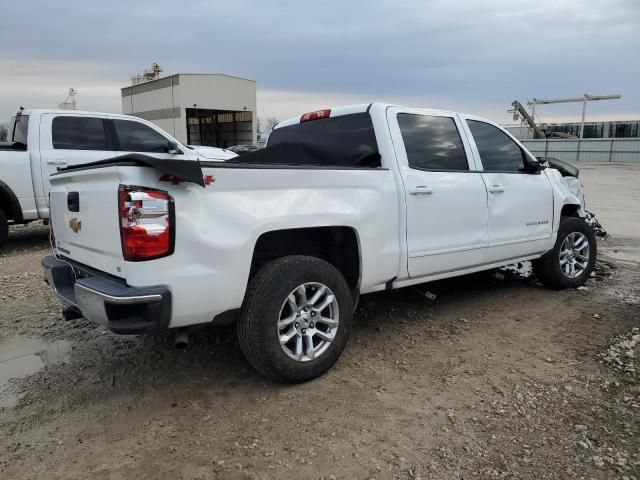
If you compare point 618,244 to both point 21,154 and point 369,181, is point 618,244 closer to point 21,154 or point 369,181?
point 369,181

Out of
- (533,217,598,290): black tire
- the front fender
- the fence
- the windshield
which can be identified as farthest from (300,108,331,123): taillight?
the fence

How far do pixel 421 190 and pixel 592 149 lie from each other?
125ft

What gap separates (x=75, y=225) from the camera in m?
3.29

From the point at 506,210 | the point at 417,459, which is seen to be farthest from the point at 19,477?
the point at 506,210

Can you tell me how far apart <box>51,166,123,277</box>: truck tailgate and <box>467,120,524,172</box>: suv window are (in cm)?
326

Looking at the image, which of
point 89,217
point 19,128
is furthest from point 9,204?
point 89,217

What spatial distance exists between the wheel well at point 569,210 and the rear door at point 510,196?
23.9 inches

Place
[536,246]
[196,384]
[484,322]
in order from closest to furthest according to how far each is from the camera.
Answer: [196,384] → [484,322] → [536,246]

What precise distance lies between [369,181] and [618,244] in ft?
20.3

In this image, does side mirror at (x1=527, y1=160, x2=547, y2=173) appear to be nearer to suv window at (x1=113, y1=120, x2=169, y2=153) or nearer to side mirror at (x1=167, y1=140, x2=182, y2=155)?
side mirror at (x1=167, y1=140, x2=182, y2=155)

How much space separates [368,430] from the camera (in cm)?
287

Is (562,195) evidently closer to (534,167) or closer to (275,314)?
(534,167)

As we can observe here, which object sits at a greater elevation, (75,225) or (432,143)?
(432,143)

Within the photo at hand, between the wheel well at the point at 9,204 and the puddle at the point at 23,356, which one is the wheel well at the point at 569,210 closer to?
the puddle at the point at 23,356
